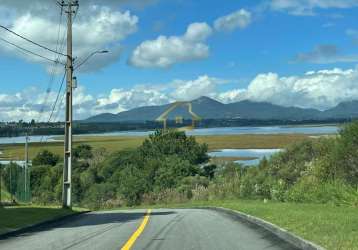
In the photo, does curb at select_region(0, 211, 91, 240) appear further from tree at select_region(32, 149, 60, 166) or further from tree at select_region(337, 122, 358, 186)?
tree at select_region(32, 149, 60, 166)

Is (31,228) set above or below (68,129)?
below

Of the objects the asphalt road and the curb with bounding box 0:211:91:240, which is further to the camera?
the curb with bounding box 0:211:91:240

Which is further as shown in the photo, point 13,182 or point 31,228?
point 13,182

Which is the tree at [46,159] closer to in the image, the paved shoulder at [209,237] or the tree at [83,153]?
the tree at [83,153]

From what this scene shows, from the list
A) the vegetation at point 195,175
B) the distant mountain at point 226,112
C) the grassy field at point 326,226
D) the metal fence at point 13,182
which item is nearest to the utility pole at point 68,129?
the vegetation at point 195,175

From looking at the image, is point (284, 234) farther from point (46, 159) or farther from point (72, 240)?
point (46, 159)

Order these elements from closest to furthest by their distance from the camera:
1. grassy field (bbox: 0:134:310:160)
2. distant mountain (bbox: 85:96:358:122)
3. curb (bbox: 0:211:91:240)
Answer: curb (bbox: 0:211:91:240), distant mountain (bbox: 85:96:358:122), grassy field (bbox: 0:134:310:160)

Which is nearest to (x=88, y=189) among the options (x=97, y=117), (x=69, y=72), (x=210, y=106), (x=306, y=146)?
(x=210, y=106)

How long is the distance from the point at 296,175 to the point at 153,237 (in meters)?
27.6

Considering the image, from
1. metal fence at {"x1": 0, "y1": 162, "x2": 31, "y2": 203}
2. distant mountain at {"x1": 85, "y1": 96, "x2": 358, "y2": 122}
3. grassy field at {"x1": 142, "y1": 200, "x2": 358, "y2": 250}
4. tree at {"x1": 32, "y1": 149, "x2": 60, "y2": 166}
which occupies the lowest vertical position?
metal fence at {"x1": 0, "y1": 162, "x2": 31, "y2": 203}

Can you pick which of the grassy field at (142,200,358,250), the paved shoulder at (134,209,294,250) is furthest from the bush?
the paved shoulder at (134,209,294,250)

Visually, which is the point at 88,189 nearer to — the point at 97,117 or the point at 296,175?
the point at 97,117

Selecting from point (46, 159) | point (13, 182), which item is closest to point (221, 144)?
point (46, 159)

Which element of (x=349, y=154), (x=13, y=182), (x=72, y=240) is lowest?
(x=13, y=182)
